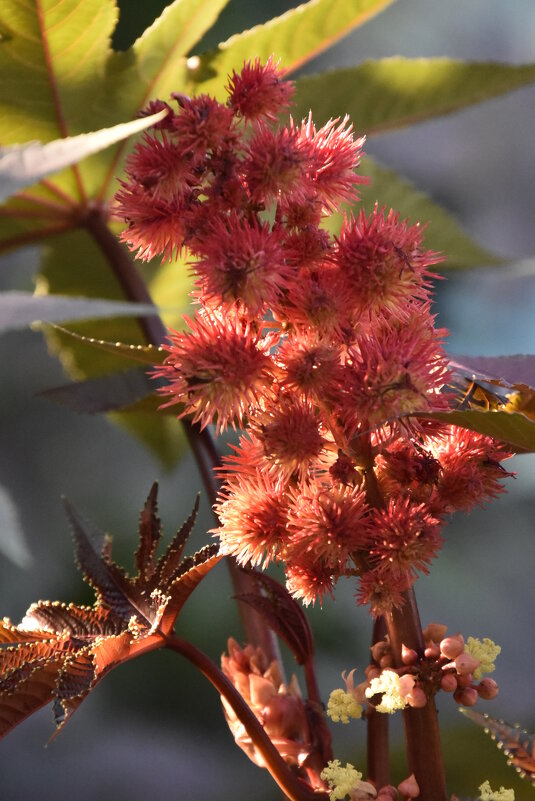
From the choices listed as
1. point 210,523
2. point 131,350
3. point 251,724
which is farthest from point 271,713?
point 210,523

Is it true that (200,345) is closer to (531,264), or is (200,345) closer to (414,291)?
(414,291)

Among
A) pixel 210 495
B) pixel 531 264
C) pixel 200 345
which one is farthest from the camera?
pixel 531 264

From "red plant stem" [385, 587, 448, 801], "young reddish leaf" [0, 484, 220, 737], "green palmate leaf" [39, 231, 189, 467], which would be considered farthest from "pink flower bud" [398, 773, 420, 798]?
"green palmate leaf" [39, 231, 189, 467]

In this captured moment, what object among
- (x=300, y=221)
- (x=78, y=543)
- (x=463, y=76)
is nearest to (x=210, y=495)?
(x=78, y=543)

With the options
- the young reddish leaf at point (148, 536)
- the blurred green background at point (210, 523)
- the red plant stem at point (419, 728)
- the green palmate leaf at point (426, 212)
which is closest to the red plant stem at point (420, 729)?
the red plant stem at point (419, 728)

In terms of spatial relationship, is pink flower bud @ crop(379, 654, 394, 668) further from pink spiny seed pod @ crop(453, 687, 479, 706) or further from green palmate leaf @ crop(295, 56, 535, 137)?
green palmate leaf @ crop(295, 56, 535, 137)

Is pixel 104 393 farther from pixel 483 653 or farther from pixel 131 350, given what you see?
pixel 483 653

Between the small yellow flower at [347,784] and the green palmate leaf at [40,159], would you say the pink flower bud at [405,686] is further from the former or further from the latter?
the green palmate leaf at [40,159]
